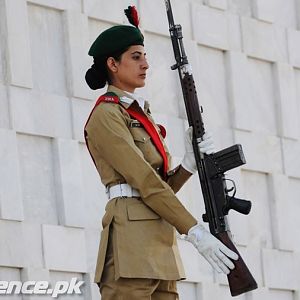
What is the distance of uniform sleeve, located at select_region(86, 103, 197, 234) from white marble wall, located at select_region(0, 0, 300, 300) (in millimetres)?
2541

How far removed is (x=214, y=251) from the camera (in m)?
8.02

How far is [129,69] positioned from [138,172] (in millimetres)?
595

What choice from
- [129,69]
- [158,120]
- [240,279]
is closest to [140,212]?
[240,279]

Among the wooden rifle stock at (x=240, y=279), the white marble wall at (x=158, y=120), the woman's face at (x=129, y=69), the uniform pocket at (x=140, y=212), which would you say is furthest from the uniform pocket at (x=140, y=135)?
the white marble wall at (x=158, y=120)

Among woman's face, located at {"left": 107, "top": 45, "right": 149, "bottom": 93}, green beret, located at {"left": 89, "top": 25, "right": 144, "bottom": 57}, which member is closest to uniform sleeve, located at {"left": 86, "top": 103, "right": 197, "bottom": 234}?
woman's face, located at {"left": 107, "top": 45, "right": 149, "bottom": 93}

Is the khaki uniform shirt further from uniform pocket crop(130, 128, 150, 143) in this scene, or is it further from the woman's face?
the woman's face

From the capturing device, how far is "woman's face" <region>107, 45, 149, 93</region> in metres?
8.45

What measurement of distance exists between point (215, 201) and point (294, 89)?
545cm

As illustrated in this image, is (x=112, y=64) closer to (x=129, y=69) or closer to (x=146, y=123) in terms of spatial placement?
(x=129, y=69)

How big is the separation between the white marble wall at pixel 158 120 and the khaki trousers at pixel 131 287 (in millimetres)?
2416

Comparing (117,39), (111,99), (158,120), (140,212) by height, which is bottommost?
(140,212)

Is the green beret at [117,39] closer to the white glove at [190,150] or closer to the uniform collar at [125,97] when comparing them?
the uniform collar at [125,97]

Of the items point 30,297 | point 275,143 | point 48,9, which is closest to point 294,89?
point 275,143

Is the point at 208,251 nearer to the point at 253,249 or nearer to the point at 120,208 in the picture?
the point at 120,208
